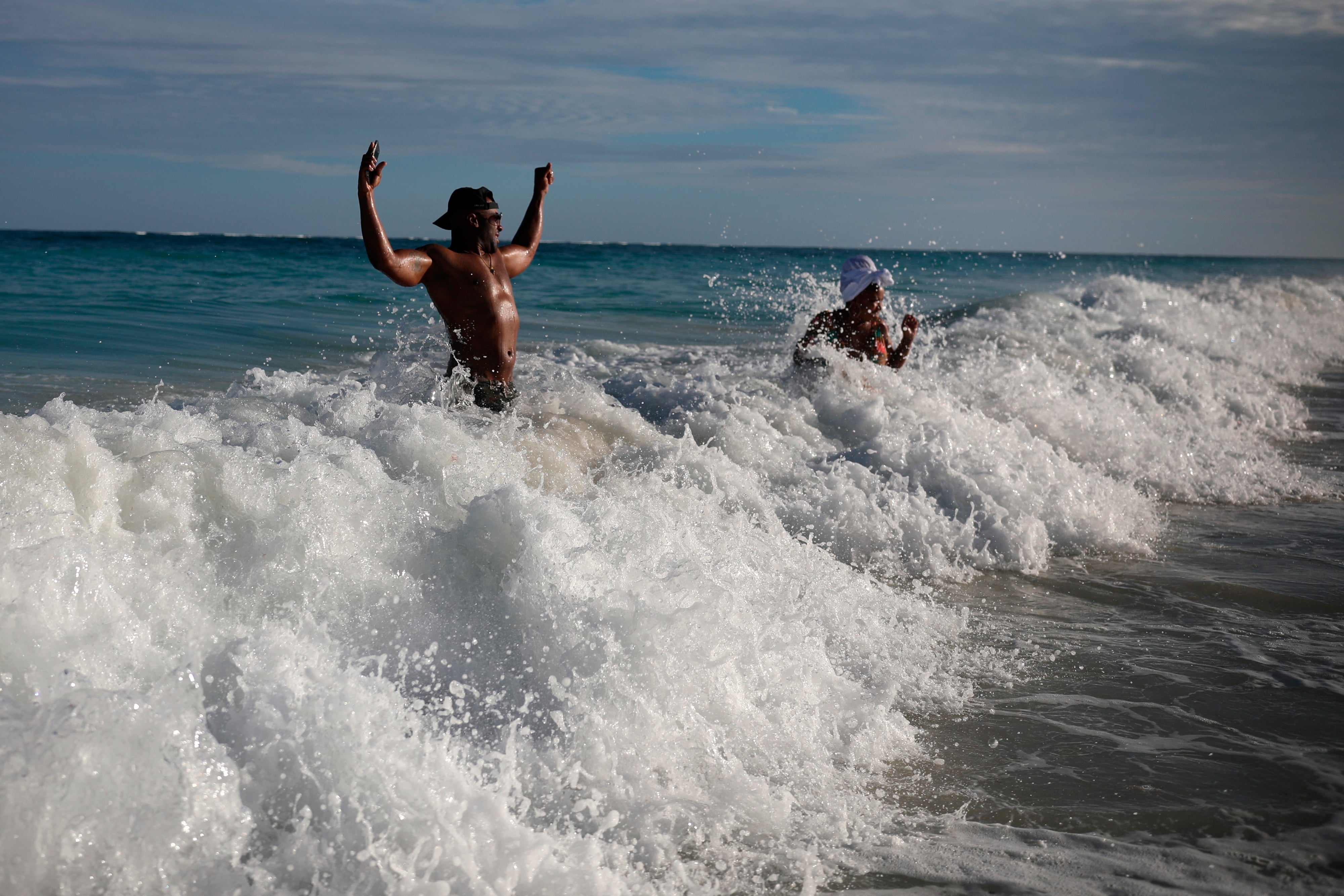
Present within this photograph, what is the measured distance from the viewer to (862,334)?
746 centimetres

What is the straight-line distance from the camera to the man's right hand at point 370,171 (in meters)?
4.37

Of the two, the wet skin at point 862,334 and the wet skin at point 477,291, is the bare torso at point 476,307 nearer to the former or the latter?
the wet skin at point 477,291

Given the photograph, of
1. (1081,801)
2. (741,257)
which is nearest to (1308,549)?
(1081,801)

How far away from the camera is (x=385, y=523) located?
350cm

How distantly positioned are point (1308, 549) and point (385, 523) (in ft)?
15.9

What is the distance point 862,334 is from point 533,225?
296 centimetres

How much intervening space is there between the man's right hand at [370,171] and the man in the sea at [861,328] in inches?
151

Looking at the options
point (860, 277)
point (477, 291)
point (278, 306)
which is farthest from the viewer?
point (278, 306)

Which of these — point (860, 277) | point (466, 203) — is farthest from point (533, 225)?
point (860, 277)

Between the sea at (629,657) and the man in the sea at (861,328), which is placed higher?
the man in the sea at (861,328)

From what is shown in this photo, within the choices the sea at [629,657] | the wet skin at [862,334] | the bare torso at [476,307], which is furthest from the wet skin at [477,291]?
the wet skin at [862,334]

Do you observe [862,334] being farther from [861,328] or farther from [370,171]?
[370,171]

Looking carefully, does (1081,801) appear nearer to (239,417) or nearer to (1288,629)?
(1288,629)

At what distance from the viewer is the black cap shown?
16.9 feet
